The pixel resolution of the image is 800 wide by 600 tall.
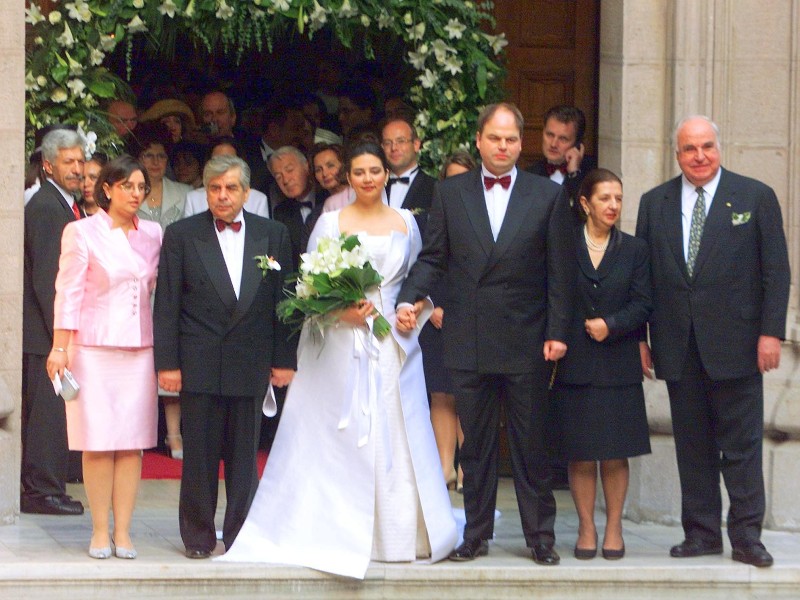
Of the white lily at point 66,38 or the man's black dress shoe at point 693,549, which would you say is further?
the white lily at point 66,38

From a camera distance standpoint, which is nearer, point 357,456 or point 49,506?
point 357,456

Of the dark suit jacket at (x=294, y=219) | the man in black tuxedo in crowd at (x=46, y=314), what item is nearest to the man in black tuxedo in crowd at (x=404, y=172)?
the dark suit jacket at (x=294, y=219)

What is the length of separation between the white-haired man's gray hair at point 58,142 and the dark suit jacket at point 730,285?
10.6 ft

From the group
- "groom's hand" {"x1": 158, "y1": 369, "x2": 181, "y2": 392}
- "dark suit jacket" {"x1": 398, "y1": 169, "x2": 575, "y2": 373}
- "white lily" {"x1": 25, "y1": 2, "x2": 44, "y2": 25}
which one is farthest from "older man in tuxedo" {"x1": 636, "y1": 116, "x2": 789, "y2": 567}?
"white lily" {"x1": 25, "y1": 2, "x2": 44, "y2": 25}

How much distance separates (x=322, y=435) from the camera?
818 cm

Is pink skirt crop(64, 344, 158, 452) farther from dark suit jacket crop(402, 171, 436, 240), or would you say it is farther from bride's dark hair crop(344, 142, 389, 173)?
dark suit jacket crop(402, 171, 436, 240)

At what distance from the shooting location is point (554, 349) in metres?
7.95

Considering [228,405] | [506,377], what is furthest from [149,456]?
[506,377]

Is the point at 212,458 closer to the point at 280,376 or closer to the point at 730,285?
the point at 280,376

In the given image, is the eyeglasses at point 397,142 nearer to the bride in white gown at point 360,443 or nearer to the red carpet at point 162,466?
the bride in white gown at point 360,443

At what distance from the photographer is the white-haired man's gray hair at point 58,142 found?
29.9 ft

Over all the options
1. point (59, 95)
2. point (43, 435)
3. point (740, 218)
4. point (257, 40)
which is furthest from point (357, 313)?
point (59, 95)

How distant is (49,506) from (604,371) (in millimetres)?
3137

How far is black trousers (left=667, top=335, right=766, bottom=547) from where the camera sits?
8164 millimetres
